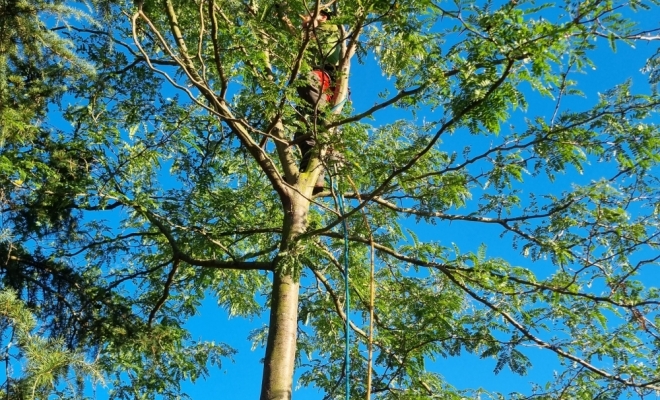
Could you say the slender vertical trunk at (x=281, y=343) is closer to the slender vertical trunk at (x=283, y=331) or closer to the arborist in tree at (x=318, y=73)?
the slender vertical trunk at (x=283, y=331)

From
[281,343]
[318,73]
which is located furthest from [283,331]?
[318,73]

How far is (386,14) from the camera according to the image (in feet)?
15.2

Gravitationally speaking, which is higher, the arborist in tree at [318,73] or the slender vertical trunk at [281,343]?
the arborist in tree at [318,73]

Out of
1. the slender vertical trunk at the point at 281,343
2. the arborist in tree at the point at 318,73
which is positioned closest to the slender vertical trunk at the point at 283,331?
the slender vertical trunk at the point at 281,343

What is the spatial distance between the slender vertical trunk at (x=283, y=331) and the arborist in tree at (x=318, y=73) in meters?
0.68

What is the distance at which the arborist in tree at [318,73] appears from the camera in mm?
4824

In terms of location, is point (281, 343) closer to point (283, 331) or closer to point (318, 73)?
point (283, 331)

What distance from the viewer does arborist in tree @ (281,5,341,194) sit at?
15.8ft

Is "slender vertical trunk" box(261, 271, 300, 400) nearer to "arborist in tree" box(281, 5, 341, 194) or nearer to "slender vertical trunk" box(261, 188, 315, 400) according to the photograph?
"slender vertical trunk" box(261, 188, 315, 400)

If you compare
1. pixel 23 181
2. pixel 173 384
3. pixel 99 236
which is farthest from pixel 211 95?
pixel 173 384

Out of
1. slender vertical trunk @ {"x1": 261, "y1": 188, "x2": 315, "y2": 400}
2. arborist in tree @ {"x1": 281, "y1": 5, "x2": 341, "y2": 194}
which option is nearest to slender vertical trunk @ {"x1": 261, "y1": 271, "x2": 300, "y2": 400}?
slender vertical trunk @ {"x1": 261, "y1": 188, "x2": 315, "y2": 400}

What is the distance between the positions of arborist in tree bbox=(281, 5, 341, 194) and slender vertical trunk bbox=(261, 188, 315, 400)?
0.68m

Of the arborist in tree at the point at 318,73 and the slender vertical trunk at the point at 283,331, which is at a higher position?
the arborist in tree at the point at 318,73

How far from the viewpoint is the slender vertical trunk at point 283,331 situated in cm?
486
